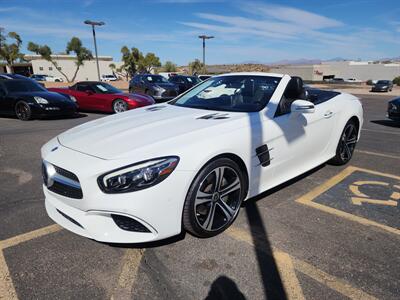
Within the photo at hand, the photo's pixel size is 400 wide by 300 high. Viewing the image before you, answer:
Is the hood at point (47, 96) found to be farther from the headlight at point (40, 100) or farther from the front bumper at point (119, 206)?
the front bumper at point (119, 206)

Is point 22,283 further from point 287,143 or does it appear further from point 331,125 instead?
point 331,125

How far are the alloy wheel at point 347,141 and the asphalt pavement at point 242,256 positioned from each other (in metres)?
1.03

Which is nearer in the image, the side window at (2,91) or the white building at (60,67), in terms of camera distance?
the side window at (2,91)

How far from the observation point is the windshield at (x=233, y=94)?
3.77 meters

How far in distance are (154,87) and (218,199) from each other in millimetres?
14245

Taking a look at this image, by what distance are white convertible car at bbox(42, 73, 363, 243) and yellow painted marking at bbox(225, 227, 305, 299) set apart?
0.18 meters

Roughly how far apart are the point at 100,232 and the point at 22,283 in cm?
65

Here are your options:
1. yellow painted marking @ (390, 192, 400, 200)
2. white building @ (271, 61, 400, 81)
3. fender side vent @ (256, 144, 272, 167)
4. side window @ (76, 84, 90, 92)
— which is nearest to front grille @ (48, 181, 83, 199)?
fender side vent @ (256, 144, 272, 167)

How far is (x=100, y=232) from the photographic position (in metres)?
2.51

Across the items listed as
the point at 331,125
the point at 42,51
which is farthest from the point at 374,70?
the point at 331,125

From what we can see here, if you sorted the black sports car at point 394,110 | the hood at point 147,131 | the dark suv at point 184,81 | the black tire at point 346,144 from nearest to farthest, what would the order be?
the hood at point 147,131 < the black tire at point 346,144 < the black sports car at point 394,110 < the dark suv at point 184,81

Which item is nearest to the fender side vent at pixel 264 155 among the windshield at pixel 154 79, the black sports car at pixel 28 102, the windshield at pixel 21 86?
the black sports car at pixel 28 102

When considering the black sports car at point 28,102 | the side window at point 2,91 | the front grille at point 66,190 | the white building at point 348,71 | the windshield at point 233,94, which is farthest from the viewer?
the white building at point 348,71

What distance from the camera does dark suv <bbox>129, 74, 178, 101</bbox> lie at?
53.7ft
